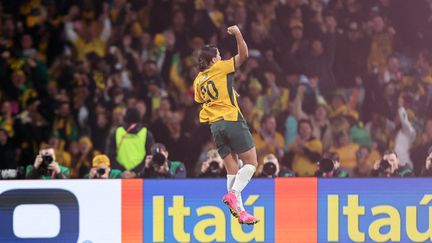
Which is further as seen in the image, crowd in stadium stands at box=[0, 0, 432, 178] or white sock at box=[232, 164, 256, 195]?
crowd in stadium stands at box=[0, 0, 432, 178]

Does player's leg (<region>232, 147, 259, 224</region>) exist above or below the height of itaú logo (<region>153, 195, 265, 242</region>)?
above

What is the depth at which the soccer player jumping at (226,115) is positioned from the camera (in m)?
11.5

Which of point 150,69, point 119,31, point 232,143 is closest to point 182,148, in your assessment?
point 150,69

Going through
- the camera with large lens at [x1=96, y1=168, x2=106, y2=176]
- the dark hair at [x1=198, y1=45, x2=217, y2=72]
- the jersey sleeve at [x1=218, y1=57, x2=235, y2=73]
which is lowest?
the camera with large lens at [x1=96, y1=168, x2=106, y2=176]

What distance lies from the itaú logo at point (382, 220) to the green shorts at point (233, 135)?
4.03 feet

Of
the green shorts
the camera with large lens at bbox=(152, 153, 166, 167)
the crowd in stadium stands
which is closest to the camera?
the green shorts

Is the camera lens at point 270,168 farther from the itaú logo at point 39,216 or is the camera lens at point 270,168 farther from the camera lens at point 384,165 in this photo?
the itaú logo at point 39,216

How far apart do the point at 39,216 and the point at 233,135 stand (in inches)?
85.5

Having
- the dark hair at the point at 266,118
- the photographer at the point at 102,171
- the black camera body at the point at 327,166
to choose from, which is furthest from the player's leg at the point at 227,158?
the dark hair at the point at 266,118

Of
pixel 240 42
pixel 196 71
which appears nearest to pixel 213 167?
pixel 240 42

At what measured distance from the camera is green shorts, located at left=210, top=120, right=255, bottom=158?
38.0ft

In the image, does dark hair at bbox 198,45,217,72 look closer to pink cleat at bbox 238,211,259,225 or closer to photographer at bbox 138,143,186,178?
pink cleat at bbox 238,211,259,225

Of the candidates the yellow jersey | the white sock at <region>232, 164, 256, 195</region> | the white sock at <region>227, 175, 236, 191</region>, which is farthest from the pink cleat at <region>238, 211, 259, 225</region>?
the yellow jersey

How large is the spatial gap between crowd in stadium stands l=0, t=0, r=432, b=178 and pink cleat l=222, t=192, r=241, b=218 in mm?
3517
